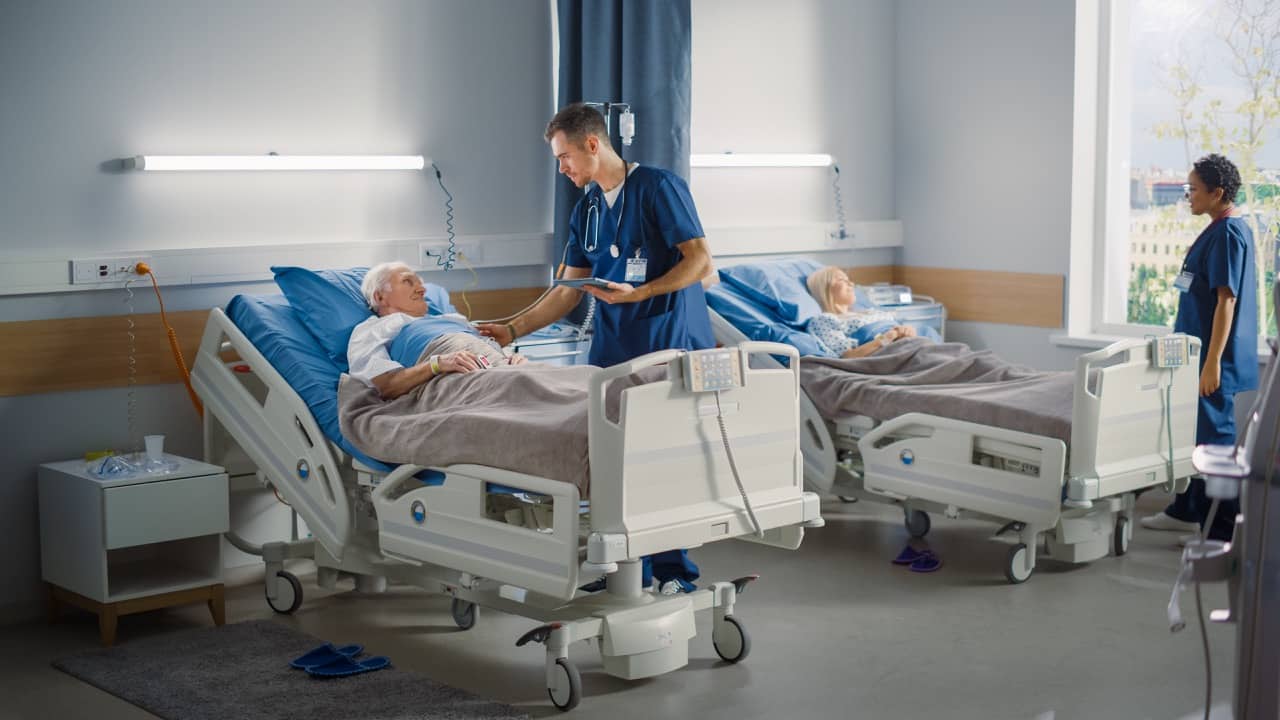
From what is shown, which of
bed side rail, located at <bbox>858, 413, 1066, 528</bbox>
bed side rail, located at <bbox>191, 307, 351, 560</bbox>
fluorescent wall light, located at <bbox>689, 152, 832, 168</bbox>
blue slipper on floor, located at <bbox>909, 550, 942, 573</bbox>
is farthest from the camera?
fluorescent wall light, located at <bbox>689, 152, 832, 168</bbox>

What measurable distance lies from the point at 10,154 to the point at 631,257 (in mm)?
1905

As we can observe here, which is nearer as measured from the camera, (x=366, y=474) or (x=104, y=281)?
(x=366, y=474)

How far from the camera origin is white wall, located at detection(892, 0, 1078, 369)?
5953 millimetres

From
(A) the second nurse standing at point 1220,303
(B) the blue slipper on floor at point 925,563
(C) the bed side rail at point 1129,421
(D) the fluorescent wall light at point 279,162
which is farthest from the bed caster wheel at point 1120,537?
(D) the fluorescent wall light at point 279,162

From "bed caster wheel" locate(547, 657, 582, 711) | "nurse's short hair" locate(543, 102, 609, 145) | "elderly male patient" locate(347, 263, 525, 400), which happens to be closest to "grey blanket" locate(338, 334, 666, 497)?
"elderly male patient" locate(347, 263, 525, 400)

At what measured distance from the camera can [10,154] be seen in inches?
158

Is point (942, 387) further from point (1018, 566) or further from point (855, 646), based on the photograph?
point (855, 646)

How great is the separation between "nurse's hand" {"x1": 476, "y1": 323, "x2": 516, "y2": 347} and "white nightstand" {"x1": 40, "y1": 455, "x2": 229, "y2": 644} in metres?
0.89

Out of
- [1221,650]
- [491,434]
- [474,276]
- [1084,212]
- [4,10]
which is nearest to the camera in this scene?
[491,434]

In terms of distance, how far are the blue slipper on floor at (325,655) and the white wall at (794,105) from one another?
107 inches

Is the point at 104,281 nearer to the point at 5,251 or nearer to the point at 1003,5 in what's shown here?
the point at 5,251

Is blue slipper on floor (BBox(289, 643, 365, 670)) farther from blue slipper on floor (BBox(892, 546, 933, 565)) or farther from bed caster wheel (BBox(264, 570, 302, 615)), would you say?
blue slipper on floor (BBox(892, 546, 933, 565))

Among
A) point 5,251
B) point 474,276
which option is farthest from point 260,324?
point 474,276

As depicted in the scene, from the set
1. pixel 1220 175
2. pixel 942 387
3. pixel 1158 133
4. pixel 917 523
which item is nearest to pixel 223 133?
pixel 942 387
